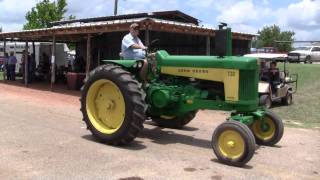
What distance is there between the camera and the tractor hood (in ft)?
24.5

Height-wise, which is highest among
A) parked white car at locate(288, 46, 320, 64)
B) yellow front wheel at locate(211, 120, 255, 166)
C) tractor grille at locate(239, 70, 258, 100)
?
parked white car at locate(288, 46, 320, 64)

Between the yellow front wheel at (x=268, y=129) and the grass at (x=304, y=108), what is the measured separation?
3.16 meters

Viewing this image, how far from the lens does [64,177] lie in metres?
6.32

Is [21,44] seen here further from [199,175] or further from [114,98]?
[199,175]

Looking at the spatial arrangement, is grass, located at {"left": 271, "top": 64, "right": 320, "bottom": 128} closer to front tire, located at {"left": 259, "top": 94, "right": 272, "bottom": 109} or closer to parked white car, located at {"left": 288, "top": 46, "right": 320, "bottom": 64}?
front tire, located at {"left": 259, "top": 94, "right": 272, "bottom": 109}

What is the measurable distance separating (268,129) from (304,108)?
6.58 m

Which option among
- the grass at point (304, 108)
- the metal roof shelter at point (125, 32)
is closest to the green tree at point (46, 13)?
the metal roof shelter at point (125, 32)

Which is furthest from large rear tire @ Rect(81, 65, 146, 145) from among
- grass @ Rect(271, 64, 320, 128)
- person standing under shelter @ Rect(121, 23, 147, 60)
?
grass @ Rect(271, 64, 320, 128)

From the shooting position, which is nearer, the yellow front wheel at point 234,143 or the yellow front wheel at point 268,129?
the yellow front wheel at point 234,143

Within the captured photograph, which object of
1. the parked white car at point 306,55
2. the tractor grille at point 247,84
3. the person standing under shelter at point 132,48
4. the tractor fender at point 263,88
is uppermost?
the parked white car at point 306,55

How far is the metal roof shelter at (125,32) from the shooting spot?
49.9ft

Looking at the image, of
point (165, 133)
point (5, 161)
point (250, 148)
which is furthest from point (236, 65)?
point (5, 161)

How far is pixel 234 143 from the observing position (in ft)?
23.5

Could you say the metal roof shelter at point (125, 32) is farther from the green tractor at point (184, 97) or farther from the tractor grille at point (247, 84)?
the tractor grille at point (247, 84)
